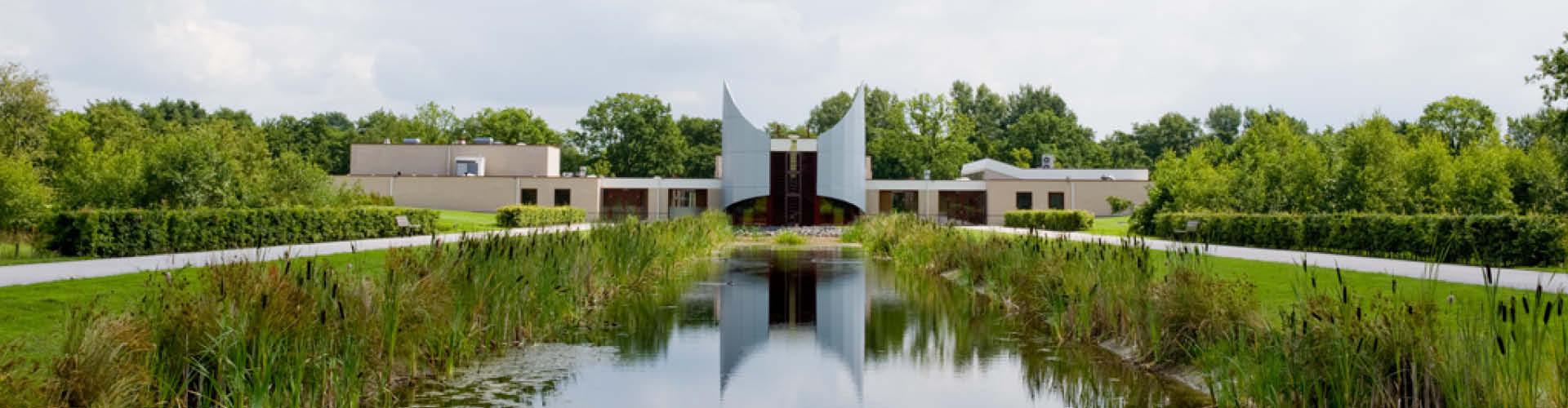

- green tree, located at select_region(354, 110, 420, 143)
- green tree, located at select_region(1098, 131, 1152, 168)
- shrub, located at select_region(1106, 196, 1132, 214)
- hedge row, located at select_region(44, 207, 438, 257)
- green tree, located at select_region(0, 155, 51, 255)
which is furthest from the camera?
green tree, located at select_region(1098, 131, 1152, 168)

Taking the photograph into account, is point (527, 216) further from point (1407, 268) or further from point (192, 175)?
point (1407, 268)

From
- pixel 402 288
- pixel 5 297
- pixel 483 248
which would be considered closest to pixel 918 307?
pixel 483 248

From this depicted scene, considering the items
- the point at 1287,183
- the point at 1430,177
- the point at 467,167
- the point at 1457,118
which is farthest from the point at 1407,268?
the point at 1457,118

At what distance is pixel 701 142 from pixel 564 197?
22.5 meters

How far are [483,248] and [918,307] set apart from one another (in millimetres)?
4961

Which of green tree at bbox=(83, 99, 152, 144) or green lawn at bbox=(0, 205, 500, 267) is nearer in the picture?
green lawn at bbox=(0, 205, 500, 267)

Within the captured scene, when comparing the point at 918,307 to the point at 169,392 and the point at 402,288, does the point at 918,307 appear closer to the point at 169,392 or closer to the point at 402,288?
the point at 402,288

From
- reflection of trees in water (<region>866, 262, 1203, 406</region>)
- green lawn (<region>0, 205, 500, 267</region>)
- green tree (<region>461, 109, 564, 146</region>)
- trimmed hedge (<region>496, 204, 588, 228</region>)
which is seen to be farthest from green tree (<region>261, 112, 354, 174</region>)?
reflection of trees in water (<region>866, 262, 1203, 406</region>)

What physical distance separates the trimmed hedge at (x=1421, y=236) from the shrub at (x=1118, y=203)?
21592 mm

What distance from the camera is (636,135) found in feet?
192

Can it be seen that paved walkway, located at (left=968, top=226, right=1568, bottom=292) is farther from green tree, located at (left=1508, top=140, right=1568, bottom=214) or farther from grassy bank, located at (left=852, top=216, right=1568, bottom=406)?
green tree, located at (left=1508, top=140, right=1568, bottom=214)

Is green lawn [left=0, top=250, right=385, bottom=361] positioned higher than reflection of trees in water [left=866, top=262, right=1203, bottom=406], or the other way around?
green lawn [left=0, top=250, right=385, bottom=361]

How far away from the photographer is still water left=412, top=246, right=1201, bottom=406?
6.87 metres

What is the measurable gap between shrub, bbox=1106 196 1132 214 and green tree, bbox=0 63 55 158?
3954 cm
